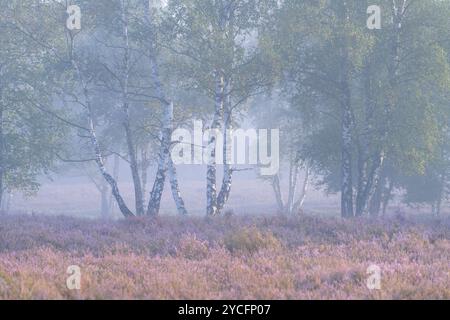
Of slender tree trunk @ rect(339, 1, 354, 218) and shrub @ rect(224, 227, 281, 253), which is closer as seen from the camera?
shrub @ rect(224, 227, 281, 253)

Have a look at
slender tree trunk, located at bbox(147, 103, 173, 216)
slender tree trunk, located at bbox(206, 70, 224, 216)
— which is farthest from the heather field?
slender tree trunk, located at bbox(147, 103, 173, 216)

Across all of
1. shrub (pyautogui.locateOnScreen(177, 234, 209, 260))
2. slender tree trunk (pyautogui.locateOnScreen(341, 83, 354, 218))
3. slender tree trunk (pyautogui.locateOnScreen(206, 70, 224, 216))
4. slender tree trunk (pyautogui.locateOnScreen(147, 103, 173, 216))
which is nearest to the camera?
shrub (pyautogui.locateOnScreen(177, 234, 209, 260))

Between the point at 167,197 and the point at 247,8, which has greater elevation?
the point at 247,8

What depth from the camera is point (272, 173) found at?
44000mm

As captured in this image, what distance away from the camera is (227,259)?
11.2m

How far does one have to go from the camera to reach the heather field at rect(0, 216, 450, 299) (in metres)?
8.95

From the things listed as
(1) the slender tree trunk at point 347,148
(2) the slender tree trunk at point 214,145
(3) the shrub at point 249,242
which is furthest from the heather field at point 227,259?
(1) the slender tree trunk at point 347,148

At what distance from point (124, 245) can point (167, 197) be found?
1976 inches

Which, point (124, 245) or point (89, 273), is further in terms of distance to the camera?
point (124, 245)

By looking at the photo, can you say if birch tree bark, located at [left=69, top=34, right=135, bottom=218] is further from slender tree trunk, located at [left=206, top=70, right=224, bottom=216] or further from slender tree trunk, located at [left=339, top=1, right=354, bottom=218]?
slender tree trunk, located at [left=339, top=1, right=354, bottom=218]

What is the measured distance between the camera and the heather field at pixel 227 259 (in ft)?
29.3

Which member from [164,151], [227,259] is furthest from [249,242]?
[164,151]
